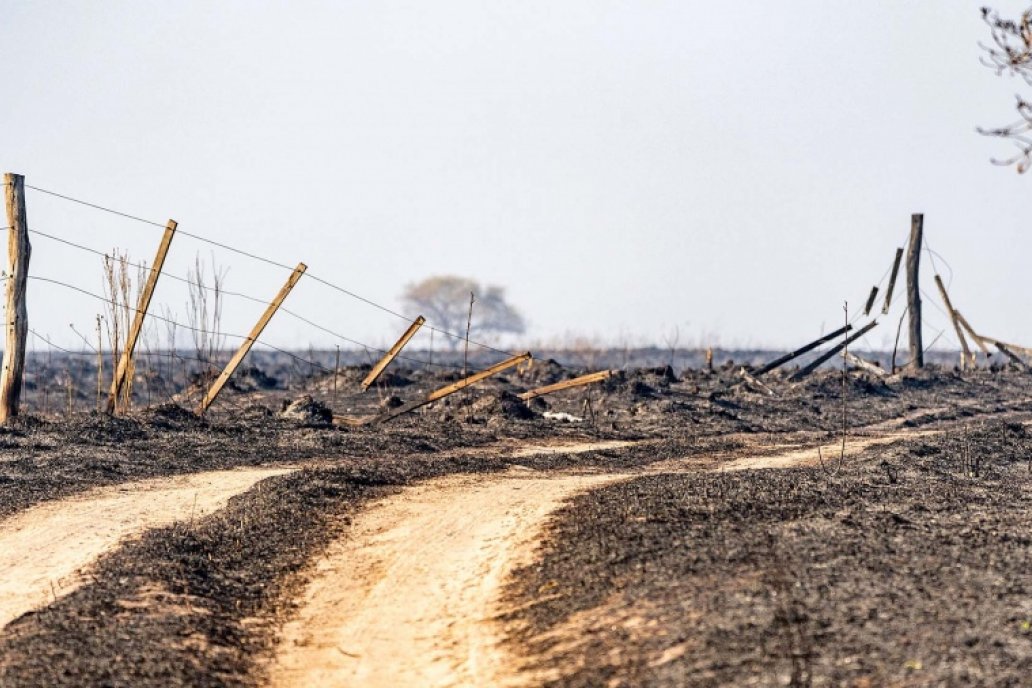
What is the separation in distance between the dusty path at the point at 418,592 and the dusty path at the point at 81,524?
2.14m

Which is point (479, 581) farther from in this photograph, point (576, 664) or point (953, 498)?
point (953, 498)

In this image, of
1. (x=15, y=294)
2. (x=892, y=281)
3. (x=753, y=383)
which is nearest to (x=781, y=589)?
(x=15, y=294)

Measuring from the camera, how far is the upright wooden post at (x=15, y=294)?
21.4 meters

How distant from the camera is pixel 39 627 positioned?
9875 mm

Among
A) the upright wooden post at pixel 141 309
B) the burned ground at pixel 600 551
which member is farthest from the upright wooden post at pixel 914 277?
the upright wooden post at pixel 141 309

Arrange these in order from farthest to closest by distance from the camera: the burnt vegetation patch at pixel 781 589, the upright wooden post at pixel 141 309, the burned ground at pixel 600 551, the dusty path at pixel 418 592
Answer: the upright wooden post at pixel 141 309 < the dusty path at pixel 418 592 < the burned ground at pixel 600 551 < the burnt vegetation patch at pixel 781 589

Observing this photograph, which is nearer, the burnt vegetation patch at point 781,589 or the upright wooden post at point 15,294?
the burnt vegetation patch at point 781,589

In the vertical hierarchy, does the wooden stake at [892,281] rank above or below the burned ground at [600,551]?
above

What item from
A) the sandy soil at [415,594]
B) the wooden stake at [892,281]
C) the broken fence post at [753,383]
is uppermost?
the wooden stake at [892,281]

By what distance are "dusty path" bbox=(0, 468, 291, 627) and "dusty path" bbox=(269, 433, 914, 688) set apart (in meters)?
2.14

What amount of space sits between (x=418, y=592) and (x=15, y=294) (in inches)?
499

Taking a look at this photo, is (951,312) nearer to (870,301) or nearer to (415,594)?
(870,301)

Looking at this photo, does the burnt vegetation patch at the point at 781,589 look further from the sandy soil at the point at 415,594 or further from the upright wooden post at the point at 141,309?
the upright wooden post at the point at 141,309

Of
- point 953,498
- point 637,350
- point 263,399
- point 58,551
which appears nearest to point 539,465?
point 953,498
